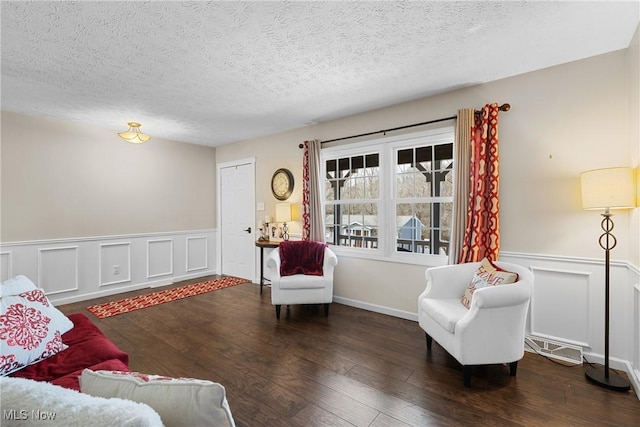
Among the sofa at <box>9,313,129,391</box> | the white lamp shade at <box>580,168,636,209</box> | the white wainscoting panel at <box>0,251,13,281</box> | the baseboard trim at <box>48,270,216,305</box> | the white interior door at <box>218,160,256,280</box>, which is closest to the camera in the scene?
the sofa at <box>9,313,129,391</box>

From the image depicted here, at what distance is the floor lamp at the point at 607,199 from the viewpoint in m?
2.01

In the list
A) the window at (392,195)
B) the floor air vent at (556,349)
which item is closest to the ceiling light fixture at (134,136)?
the window at (392,195)

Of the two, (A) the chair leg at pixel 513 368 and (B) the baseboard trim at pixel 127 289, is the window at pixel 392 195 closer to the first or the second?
(A) the chair leg at pixel 513 368

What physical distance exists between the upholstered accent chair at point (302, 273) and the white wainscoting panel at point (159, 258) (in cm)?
248

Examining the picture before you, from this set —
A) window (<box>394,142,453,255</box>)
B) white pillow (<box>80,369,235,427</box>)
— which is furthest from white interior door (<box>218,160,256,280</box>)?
white pillow (<box>80,369,235,427</box>)

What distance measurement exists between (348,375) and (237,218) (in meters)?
3.82

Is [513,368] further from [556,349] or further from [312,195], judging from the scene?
[312,195]

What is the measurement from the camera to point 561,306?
8.21 ft

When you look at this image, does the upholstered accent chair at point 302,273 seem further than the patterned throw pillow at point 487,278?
Yes

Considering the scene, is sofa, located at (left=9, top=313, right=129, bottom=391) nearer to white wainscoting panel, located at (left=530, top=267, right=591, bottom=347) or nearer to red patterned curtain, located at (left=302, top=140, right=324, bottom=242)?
red patterned curtain, located at (left=302, top=140, right=324, bottom=242)

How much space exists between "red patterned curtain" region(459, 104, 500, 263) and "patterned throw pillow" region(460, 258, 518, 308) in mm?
256

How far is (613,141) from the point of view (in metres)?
2.33

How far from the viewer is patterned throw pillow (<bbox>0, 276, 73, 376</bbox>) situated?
1414mm

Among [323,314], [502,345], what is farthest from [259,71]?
[502,345]
